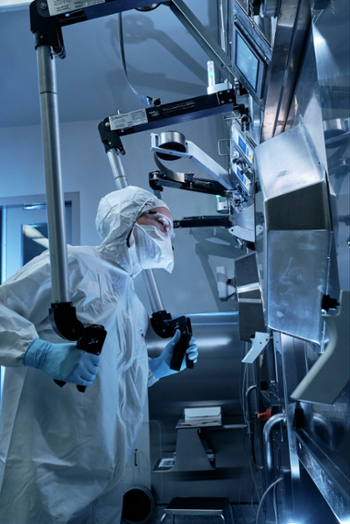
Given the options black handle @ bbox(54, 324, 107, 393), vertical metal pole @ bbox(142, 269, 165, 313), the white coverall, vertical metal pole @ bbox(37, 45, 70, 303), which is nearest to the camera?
vertical metal pole @ bbox(37, 45, 70, 303)

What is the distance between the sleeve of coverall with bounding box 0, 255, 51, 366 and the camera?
43.4 inches

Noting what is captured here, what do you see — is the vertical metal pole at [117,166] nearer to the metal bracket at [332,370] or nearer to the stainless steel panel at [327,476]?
the stainless steel panel at [327,476]

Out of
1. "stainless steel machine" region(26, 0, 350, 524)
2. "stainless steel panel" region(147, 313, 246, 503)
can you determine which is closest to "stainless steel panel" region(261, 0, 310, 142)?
"stainless steel machine" region(26, 0, 350, 524)

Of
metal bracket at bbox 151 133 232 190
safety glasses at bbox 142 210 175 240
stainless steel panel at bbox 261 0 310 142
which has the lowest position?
safety glasses at bbox 142 210 175 240

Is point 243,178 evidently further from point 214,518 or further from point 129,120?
point 214,518

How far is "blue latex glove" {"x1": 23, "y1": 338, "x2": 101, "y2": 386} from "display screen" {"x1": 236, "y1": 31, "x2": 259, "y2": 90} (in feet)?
2.78

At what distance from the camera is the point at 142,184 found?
295 centimetres

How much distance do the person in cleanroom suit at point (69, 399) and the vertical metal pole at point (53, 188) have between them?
0.27 meters

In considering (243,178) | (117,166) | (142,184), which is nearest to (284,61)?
(243,178)

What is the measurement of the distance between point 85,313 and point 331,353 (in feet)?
3.49

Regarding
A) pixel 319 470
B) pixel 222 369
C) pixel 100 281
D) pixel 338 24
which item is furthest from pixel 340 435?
pixel 222 369

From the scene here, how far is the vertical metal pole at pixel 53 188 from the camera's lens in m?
0.90

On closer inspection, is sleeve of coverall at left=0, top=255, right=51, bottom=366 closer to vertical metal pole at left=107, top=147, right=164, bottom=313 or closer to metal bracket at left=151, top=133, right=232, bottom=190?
vertical metal pole at left=107, top=147, right=164, bottom=313

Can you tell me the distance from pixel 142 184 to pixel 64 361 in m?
2.07
